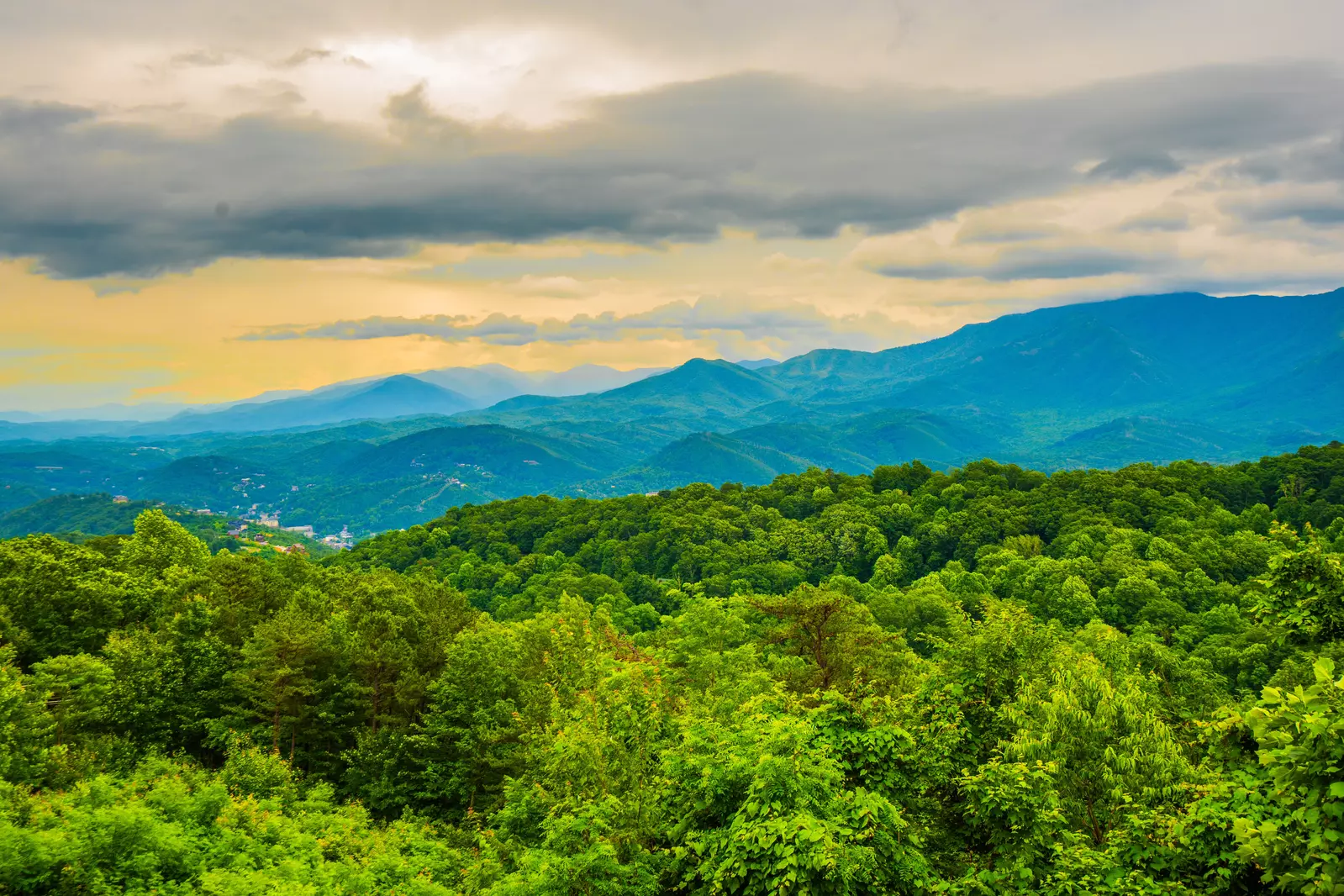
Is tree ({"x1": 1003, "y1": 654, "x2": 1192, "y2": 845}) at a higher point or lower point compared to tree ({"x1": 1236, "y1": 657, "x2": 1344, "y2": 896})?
lower

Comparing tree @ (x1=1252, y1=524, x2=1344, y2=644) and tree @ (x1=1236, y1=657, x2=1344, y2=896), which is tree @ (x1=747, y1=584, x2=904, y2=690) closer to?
tree @ (x1=1252, y1=524, x2=1344, y2=644)

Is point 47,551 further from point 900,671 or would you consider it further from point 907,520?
point 907,520

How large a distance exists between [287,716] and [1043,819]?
114 ft

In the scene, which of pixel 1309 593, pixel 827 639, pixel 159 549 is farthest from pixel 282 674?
pixel 1309 593

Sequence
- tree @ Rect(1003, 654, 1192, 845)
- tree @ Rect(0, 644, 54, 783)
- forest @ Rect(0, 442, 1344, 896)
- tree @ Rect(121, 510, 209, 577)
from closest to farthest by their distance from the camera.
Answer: forest @ Rect(0, 442, 1344, 896) < tree @ Rect(1003, 654, 1192, 845) < tree @ Rect(0, 644, 54, 783) < tree @ Rect(121, 510, 209, 577)

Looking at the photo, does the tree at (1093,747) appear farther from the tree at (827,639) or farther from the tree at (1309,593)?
the tree at (827,639)

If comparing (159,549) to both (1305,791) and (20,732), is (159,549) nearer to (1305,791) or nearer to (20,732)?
(20,732)

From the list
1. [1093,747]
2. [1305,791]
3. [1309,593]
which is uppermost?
[1309,593]

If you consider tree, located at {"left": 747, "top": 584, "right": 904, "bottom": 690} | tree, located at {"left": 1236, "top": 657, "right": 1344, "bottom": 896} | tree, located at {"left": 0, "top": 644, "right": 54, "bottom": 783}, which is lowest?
tree, located at {"left": 747, "top": 584, "right": 904, "bottom": 690}

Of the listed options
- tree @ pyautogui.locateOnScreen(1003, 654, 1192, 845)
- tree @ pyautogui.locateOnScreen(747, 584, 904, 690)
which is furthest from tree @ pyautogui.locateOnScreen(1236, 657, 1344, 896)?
tree @ pyautogui.locateOnScreen(747, 584, 904, 690)

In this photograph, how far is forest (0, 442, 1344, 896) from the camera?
14227mm

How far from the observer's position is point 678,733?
2869cm

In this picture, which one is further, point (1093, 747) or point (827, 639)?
point (827, 639)

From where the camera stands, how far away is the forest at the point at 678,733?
560 inches
